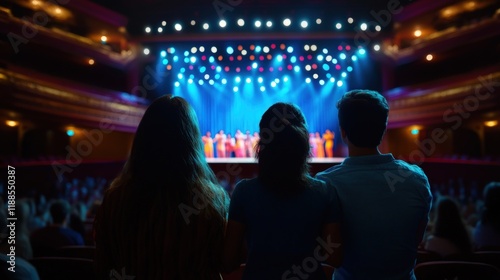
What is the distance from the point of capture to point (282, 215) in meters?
1.32

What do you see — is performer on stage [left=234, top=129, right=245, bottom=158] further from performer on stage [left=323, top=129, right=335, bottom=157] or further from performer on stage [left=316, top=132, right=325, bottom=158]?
performer on stage [left=323, top=129, right=335, bottom=157]

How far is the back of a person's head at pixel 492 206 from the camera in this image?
9.57 feet

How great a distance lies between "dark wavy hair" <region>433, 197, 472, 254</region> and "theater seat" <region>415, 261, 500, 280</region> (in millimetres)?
976

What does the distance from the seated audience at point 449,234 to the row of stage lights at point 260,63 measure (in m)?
10.7

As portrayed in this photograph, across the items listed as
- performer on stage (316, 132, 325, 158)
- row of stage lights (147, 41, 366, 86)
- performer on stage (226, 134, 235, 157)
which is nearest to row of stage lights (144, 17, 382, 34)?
row of stage lights (147, 41, 366, 86)

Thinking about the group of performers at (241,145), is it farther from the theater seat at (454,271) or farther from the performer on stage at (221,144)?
the theater seat at (454,271)

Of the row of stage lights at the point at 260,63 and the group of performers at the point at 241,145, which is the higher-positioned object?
the row of stage lights at the point at 260,63

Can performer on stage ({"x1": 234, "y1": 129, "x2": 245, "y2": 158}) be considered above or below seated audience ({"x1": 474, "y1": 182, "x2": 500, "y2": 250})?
above

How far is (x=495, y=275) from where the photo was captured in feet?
5.96

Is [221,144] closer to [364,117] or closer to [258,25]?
[258,25]

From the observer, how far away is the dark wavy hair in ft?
9.04

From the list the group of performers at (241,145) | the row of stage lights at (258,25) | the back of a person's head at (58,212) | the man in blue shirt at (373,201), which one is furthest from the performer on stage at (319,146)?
the man in blue shirt at (373,201)

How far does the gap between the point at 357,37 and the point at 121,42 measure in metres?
8.51

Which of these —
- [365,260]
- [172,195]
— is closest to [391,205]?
[365,260]
